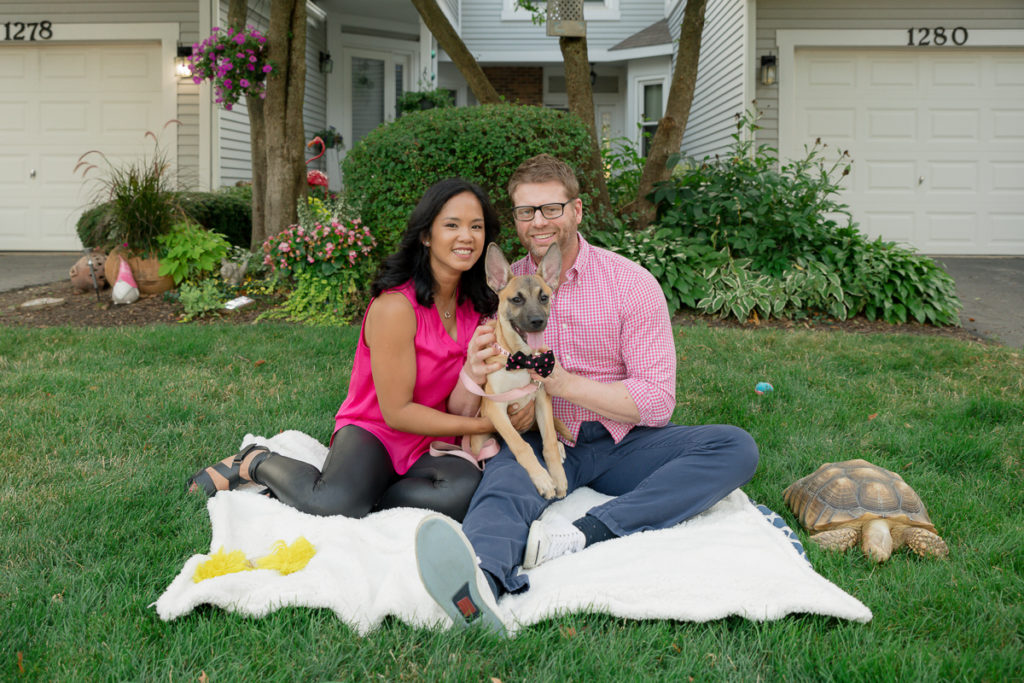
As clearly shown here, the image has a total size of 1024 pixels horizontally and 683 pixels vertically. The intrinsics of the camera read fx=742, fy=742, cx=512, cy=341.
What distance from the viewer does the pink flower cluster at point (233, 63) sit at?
7.34m

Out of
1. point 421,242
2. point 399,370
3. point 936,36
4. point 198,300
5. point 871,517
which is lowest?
point 871,517

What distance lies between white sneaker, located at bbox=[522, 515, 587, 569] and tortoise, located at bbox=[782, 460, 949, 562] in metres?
0.85

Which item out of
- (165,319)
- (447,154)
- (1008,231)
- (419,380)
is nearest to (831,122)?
(1008,231)

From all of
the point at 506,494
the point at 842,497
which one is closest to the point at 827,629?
the point at 842,497

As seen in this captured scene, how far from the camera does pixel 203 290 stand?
706 cm

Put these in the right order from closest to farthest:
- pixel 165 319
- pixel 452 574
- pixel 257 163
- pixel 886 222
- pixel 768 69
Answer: pixel 452 574 < pixel 165 319 < pixel 257 163 < pixel 768 69 < pixel 886 222

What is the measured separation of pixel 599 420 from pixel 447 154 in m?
3.76

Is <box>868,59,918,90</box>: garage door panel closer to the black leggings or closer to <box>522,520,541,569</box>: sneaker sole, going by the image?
the black leggings

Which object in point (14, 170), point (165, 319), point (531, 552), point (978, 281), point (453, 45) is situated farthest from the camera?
point (14, 170)

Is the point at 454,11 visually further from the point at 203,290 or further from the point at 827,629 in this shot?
the point at 827,629

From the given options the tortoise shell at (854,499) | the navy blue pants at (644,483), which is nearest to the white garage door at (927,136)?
the tortoise shell at (854,499)

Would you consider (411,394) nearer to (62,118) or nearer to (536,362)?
(536,362)

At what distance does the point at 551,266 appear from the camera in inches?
115

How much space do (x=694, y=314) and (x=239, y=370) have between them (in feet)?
13.3
